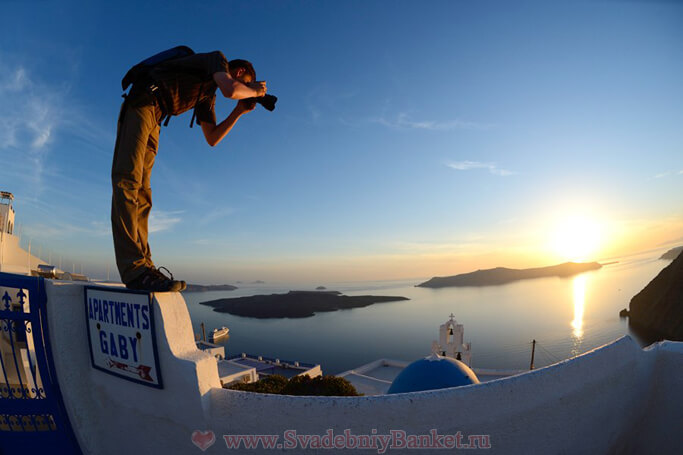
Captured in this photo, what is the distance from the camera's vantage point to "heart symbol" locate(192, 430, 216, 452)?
3.03 meters

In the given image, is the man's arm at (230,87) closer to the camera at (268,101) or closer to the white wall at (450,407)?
the camera at (268,101)

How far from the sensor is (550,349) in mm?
74000

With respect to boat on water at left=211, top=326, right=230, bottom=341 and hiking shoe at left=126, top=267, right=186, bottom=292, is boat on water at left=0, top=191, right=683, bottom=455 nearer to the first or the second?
hiking shoe at left=126, top=267, right=186, bottom=292

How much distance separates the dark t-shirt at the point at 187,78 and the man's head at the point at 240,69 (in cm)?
20

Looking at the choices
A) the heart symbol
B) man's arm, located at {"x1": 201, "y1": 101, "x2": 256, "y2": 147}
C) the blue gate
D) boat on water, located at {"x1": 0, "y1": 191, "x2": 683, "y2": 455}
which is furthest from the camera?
the blue gate

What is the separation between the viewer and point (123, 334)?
356 cm

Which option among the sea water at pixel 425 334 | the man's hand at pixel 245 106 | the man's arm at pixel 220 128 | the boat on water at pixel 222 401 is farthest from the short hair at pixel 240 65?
the sea water at pixel 425 334

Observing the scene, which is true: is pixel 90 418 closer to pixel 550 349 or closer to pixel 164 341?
pixel 164 341

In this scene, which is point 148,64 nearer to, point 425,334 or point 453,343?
point 453,343

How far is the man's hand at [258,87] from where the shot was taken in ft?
10.4

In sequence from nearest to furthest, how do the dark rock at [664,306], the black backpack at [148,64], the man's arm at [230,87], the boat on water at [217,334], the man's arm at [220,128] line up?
1. the man's arm at [230,87]
2. the black backpack at [148,64]
3. the man's arm at [220,128]
4. the dark rock at [664,306]
5. the boat on water at [217,334]

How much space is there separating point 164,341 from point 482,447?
3.20m

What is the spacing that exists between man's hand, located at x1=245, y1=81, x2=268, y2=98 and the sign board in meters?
2.39

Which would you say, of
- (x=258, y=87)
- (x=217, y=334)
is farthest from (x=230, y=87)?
(x=217, y=334)
